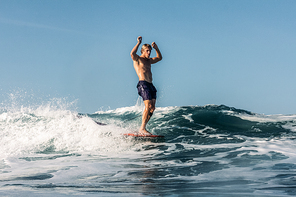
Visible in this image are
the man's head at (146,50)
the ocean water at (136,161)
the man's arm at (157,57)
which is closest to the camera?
the ocean water at (136,161)

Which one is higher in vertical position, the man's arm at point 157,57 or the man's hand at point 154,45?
the man's hand at point 154,45

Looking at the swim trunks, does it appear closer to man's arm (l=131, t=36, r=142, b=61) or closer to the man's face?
man's arm (l=131, t=36, r=142, b=61)

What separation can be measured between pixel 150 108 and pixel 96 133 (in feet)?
4.89

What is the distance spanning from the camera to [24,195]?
249 centimetres

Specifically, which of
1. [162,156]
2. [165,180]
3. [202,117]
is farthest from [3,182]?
[202,117]

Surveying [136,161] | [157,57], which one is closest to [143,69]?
[157,57]

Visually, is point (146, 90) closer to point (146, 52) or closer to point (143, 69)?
point (143, 69)

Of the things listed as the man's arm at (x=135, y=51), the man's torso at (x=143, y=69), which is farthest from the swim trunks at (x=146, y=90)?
the man's arm at (x=135, y=51)

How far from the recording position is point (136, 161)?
→ 4.51 metres

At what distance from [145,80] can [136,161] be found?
2584 mm

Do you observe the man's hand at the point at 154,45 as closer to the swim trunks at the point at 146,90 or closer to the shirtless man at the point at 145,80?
the shirtless man at the point at 145,80

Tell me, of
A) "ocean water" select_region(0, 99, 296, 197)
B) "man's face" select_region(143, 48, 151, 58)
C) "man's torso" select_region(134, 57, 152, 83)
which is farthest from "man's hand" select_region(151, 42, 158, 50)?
"ocean water" select_region(0, 99, 296, 197)

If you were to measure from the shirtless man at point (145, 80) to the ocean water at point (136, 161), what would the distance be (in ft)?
2.11

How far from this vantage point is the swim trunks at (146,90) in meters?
6.52
